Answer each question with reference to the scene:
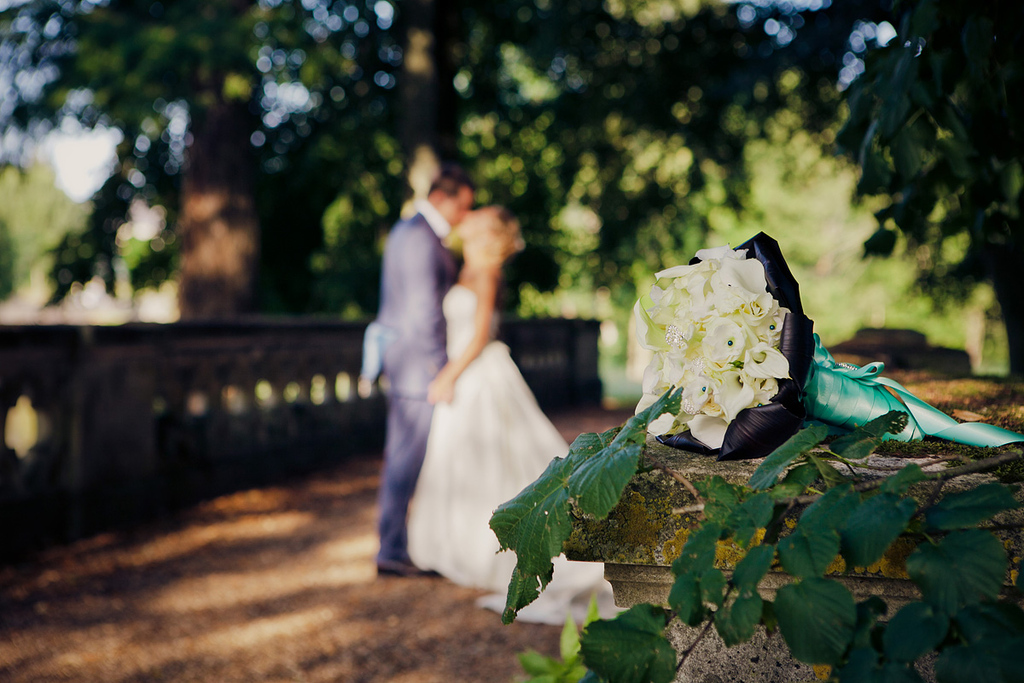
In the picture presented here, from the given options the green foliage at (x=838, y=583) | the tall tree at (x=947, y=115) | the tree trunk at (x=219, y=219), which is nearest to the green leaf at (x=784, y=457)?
the green foliage at (x=838, y=583)

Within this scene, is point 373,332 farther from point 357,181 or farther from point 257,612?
point 357,181

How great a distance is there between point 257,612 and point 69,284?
11.5 m

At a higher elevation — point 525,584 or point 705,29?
point 705,29

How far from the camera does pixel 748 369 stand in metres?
→ 1.20

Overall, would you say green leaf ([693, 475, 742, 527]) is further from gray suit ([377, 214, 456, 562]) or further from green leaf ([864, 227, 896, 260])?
gray suit ([377, 214, 456, 562])

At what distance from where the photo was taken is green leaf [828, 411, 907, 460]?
1052mm

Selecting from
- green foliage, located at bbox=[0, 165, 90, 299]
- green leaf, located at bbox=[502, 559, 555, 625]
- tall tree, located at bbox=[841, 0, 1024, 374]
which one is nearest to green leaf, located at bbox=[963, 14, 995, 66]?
tall tree, located at bbox=[841, 0, 1024, 374]

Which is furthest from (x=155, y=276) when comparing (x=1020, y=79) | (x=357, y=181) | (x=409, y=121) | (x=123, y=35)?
(x=1020, y=79)

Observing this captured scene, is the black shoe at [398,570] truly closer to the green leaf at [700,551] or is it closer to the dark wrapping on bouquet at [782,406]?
the dark wrapping on bouquet at [782,406]

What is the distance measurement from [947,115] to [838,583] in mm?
1650

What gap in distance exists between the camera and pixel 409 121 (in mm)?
9484

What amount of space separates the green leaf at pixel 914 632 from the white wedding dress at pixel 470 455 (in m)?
4.01

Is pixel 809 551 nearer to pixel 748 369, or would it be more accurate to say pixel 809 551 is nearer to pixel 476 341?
pixel 748 369

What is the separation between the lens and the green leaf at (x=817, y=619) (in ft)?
2.66
